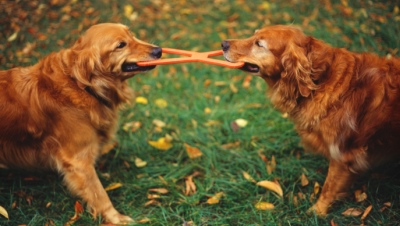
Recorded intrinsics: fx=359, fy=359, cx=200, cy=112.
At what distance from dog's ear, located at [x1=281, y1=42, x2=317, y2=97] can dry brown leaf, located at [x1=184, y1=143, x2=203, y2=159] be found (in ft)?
4.79

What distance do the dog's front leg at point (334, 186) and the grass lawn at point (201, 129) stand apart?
0.31 feet

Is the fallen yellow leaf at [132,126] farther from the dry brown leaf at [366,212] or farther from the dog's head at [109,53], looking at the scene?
the dry brown leaf at [366,212]

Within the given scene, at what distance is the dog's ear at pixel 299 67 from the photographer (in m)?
2.92

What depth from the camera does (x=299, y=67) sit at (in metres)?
2.91

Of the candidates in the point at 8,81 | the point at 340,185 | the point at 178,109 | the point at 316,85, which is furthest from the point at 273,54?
the point at 8,81

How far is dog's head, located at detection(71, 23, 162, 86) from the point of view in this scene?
3021 millimetres

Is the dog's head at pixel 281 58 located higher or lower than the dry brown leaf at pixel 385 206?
higher

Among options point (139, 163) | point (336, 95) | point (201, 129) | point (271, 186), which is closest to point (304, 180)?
point (271, 186)

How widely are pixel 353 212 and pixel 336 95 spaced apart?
43.0 inches

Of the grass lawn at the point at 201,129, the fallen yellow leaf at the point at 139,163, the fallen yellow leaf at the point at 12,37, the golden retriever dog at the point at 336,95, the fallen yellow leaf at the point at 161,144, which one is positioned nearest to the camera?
the golden retriever dog at the point at 336,95

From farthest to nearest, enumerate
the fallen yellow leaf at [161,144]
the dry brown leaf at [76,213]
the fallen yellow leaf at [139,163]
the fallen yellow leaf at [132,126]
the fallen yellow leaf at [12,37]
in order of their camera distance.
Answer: the fallen yellow leaf at [12,37] → the fallen yellow leaf at [132,126] → the fallen yellow leaf at [161,144] → the fallen yellow leaf at [139,163] → the dry brown leaf at [76,213]

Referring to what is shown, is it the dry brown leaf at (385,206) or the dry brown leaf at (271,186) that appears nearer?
the dry brown leaf at (385,206)

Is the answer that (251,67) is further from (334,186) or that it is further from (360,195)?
(360,195)

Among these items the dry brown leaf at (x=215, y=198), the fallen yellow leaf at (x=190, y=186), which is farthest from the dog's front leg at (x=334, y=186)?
the fallen yellow leaf at (x=190, y=186)
